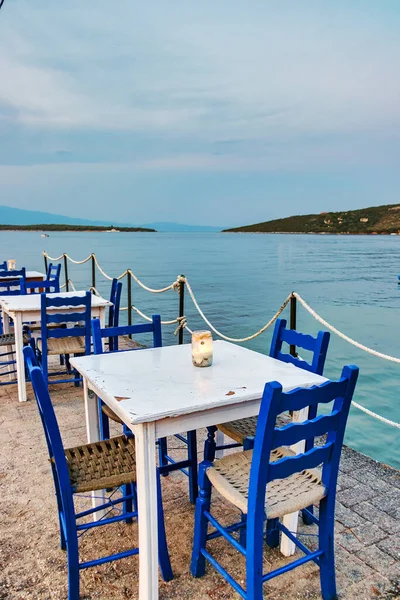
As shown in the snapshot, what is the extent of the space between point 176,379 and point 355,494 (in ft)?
4.52

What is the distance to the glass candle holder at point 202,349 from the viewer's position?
2135mm

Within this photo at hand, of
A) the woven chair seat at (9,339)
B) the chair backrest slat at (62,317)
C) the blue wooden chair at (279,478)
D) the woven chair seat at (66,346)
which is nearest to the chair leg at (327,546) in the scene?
the blue wooden chair at (279,478)

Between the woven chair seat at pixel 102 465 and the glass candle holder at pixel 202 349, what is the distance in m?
0.49

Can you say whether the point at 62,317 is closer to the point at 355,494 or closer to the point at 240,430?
the point at 240,430

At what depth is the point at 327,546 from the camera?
5.69ft

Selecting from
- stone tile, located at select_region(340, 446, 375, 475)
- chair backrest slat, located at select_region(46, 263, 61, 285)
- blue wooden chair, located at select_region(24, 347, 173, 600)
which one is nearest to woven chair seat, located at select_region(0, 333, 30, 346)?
chair backrest slat, located at select_region(46, 263, 61, 285)

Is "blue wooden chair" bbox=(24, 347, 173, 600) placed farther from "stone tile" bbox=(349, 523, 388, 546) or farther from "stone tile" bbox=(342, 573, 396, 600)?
"stone tile" bbox=(349, 523, 388, 546)

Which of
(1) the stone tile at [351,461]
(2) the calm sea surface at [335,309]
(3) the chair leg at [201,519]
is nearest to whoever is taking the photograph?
(3) the chair leg at [201,519]

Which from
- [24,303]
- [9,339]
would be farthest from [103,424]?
[9,339]

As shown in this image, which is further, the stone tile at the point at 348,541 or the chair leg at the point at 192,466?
the chair leg at the point at 192,466

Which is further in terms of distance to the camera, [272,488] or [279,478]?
[272,488]

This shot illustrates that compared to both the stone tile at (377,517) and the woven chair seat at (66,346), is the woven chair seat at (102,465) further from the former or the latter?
the woven chair seat at (66,346)

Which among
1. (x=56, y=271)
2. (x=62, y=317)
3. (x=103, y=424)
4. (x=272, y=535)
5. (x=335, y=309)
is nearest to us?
(x=272, y=535)

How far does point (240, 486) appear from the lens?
5.59 feet
